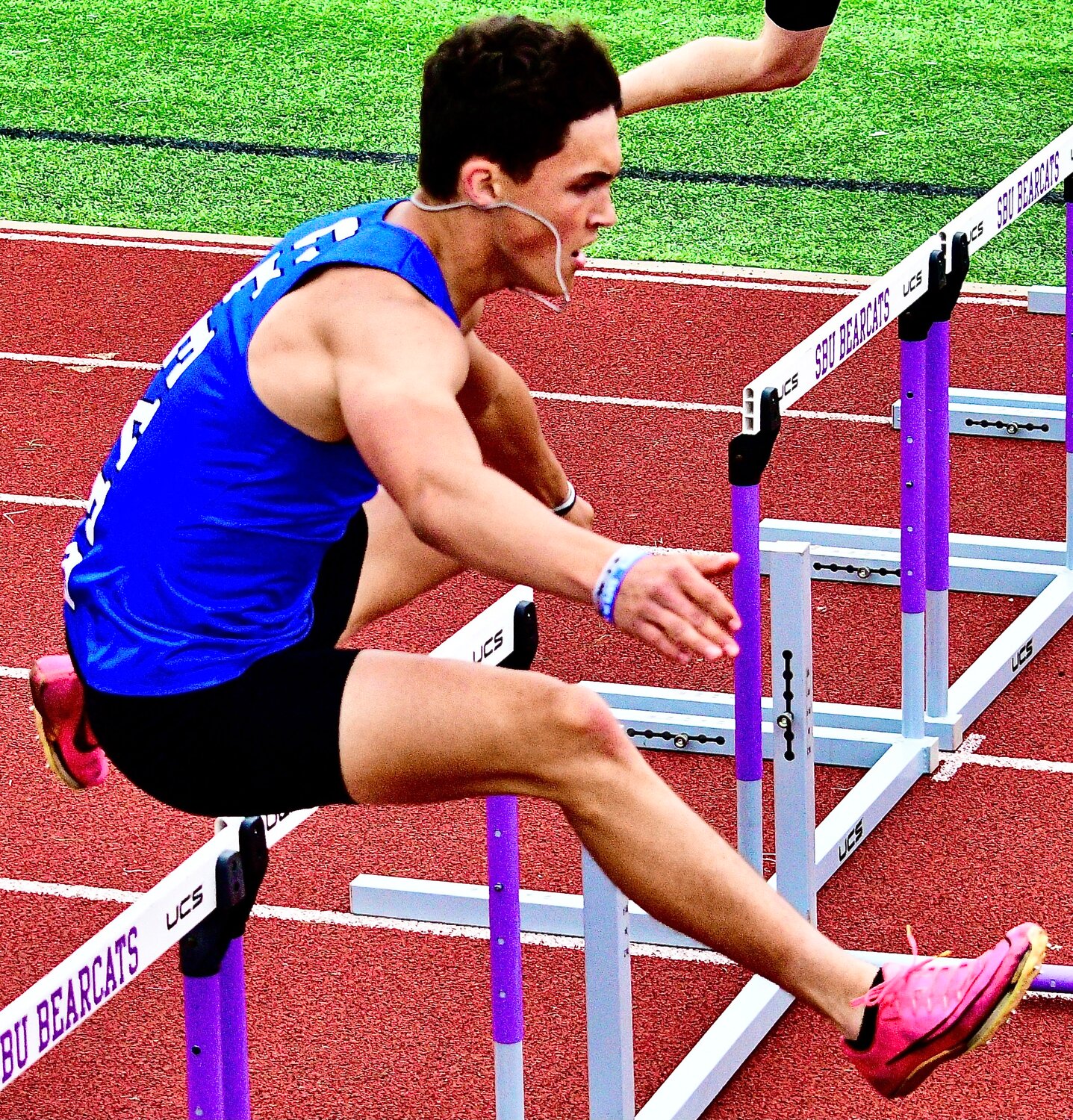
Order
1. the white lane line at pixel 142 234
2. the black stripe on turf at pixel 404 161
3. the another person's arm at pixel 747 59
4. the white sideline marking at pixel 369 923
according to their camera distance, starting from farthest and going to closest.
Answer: the black stripe on turf at pixel 404 161
the white lane line at pixel 142 234
the another person's arm at pixel 747 59
the white sideline marking at pixel 369 923

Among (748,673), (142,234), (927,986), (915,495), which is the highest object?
(142,234)

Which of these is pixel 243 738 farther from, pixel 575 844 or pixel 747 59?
pixel 747 59

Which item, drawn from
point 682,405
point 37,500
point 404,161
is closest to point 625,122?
point 404,161

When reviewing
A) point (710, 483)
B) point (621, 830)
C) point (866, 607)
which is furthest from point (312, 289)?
point (710, 483)

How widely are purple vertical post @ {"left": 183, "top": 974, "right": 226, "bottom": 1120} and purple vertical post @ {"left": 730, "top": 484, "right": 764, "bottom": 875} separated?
4.67ft

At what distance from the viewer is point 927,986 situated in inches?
108

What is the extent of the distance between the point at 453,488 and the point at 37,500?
3.86 meters

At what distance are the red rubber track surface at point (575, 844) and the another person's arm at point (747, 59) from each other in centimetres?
132

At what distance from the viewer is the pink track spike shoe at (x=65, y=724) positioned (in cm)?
334

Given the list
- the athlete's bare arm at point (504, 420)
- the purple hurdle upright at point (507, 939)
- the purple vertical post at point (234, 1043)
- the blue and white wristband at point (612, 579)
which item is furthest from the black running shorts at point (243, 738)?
the athlete's bare arm at point (504, 420)

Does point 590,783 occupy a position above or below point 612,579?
below

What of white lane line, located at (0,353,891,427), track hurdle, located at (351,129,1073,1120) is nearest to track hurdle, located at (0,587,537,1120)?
track hurdle, located at (351,129,1073,1120)

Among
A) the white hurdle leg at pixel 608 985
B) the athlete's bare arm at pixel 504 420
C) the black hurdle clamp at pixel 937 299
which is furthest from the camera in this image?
the black hurdle clamp at pixel 937 299

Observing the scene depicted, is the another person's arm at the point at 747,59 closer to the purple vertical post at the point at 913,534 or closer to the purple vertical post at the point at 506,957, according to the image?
the purple vertical post at the point at 913,534
